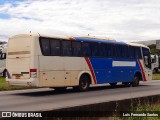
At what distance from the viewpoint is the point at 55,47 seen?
2022 cm

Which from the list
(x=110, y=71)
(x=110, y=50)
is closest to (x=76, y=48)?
(x=110, y=50)

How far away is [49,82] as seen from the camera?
1970cm

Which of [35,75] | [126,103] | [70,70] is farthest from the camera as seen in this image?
[70,70]

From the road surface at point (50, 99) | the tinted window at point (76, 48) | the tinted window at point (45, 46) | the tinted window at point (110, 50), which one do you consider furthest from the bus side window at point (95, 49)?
the tinted window at point (45, 46)

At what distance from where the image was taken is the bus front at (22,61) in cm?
1909

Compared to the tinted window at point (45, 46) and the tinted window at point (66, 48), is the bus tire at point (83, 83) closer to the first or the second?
the tinted window at point (66, 48)

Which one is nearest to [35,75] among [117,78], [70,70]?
[70,70]

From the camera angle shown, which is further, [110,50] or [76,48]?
[110,50]

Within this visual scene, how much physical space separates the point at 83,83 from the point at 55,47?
3004 mm

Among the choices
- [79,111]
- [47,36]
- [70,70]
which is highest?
[47,36]

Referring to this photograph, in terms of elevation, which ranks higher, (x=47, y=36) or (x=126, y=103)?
(x=47, y=36)

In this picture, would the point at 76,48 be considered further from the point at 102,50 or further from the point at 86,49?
the point at 102,50

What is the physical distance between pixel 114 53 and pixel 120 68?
120cm

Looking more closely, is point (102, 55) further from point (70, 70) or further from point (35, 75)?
point (35, 75)
